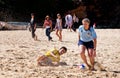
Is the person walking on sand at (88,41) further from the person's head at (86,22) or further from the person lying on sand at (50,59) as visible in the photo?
the person lying on sand at (50,59)

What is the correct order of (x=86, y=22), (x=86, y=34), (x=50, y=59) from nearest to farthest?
1. (x=86, y=22)
2. (x=86, y=34)
3. (x=50, y=59)

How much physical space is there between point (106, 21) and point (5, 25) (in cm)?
1586

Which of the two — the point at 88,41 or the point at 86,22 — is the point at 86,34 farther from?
the point at 86,22

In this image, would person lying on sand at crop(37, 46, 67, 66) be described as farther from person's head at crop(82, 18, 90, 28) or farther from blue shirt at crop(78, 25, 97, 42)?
person's head at crop(82, 18, 90, 28)

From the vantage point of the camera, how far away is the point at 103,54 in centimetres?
1709

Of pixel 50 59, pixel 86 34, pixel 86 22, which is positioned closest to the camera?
pixel 86 22

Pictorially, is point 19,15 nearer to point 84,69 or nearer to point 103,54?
point 103,54

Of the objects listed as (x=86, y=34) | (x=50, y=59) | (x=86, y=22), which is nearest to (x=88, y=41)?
(x=86, y=34)

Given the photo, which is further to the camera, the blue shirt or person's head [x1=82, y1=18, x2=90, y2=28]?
the blue shirt

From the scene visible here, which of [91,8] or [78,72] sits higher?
[91,8]

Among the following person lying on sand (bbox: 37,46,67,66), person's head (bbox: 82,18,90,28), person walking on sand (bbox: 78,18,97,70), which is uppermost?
person's head (bbox: 82,18,90,28)

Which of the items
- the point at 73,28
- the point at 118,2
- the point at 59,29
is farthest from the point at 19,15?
the point at 59,29

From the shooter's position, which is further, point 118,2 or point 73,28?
point 118,2

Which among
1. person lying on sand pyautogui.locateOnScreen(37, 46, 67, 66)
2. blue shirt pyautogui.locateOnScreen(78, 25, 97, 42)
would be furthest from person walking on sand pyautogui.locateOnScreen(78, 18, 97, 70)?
person lying on sand pyautogui.locateOnScreen(37, 46, 67, 66)
